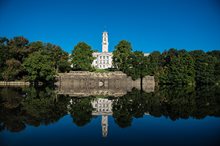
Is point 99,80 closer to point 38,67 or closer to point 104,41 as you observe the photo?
point 38,67

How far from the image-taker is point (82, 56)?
2987 inches

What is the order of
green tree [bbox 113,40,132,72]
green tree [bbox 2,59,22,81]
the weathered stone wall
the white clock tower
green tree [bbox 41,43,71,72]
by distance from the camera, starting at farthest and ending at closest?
1. the white clock tower
2. green tree [bbox 113,40,132,72]
3. green tree [bbox 41,43,71,72]
4. the weathered stone wall
5. green tree [bbox 2,59,22,81]

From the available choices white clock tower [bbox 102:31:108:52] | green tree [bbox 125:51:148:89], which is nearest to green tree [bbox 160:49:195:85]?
green tree [bbox 125:51:148:89]

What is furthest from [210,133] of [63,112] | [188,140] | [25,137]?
[63,112]

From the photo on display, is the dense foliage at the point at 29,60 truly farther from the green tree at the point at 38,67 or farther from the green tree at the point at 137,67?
the green tree at the point at 137,67

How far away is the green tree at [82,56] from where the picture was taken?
2997 inches

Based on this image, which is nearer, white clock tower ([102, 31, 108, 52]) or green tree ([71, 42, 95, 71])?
green tree ([71, 42, 95, 71])

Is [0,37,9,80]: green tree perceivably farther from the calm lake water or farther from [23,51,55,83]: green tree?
the calm lake water

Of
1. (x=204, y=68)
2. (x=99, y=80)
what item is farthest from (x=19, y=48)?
(x=204, y=68)

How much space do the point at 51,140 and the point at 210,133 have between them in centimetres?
799

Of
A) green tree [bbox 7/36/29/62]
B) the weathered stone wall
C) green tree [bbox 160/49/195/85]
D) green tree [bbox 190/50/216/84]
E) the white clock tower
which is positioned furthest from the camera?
the white clock tower

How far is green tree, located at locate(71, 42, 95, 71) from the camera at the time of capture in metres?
76.1

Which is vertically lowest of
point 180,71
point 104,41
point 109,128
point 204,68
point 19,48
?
point 109,128

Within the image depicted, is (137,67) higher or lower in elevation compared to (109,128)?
higher
